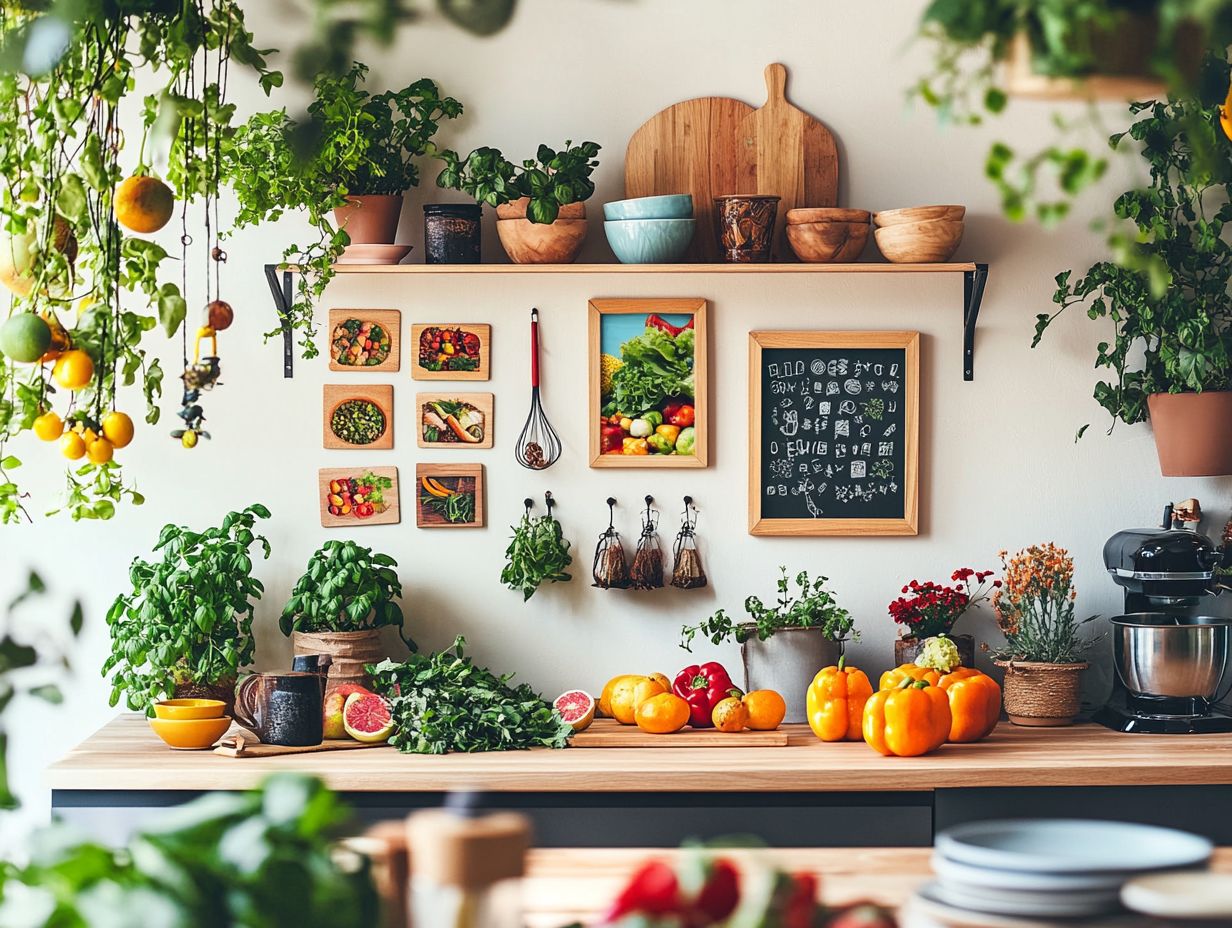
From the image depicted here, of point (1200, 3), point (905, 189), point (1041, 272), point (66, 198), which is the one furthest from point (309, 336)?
point (1200, 3)

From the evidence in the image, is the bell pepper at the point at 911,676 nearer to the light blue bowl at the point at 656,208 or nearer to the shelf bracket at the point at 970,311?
the shelf bracket at the point at 970,311

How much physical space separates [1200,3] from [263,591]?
8.66 ft

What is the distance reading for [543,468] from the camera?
321cm

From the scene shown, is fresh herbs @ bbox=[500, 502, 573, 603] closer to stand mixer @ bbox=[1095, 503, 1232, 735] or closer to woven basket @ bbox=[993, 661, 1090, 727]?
woven basket @ bbox=[993, 661, 1090, 727]

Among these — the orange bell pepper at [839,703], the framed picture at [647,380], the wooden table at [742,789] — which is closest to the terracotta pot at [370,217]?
the framed picture at [647,380]

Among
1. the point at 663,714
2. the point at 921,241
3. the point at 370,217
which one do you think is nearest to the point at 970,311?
the point at 921,241

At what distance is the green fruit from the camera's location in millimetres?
1778

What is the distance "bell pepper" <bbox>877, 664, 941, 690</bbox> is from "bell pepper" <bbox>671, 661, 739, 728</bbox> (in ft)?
1.16

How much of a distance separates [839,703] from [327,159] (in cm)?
167

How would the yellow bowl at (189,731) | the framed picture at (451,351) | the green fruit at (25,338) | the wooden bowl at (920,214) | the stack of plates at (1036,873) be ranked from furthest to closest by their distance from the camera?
the framed picture at (451,351)
the wooden bowl at (920,214)
the yellow bowl at (189,731)
the green fruit at (25,338)
the stack of plates at (1036,873)

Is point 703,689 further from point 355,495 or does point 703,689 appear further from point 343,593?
point 355,495

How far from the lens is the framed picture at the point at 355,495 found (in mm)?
3211

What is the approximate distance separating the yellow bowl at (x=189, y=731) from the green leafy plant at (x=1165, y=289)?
6.90ft

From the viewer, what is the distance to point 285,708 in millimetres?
2754
